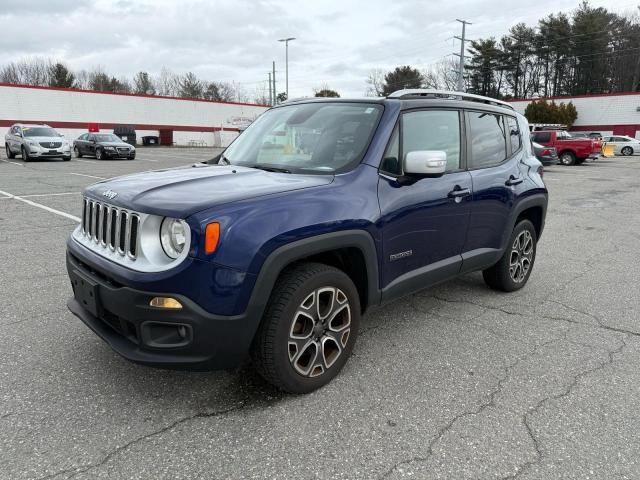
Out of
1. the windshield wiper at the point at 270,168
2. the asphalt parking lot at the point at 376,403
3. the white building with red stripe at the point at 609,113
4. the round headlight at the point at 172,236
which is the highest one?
the white building with red stripe at the point at 609,113

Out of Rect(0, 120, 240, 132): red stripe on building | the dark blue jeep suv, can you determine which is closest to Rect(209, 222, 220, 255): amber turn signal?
the dark blue jeep suv

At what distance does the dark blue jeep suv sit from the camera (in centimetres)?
241

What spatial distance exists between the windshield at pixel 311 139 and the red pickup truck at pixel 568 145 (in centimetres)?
2378

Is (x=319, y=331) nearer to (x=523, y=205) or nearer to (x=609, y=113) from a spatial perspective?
(x=523, y=205)

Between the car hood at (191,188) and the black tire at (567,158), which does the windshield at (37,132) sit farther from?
the black tire at (567,158)

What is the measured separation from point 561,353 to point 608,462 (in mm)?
1217

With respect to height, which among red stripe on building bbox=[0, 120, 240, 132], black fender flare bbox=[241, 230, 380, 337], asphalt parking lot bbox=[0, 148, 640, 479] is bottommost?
asphalt parking lot bbox=[0, 148, 640, 479]

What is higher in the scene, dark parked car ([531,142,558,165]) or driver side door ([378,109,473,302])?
dark parked car ([531,142,558,165])

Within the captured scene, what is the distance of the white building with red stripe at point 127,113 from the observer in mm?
36875

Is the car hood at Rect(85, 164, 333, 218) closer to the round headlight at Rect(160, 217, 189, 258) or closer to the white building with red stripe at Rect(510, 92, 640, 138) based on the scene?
the round headlight at Rect(160, 217, 189, 258)

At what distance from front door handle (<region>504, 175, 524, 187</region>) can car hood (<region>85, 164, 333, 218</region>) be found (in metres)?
2.06

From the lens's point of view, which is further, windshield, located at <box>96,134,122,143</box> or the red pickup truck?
the red pickup truck

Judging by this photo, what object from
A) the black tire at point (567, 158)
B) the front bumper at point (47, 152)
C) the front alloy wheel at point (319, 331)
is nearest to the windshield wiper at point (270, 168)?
the front alloy wheel at point (319, 331)

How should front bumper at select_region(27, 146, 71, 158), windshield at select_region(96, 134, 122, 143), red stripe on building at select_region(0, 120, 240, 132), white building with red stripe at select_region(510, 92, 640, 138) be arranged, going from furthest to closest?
1. white building with red stripe at select_region(510, 92, 640, 138)
2. red stripe on building at select_region(0, 120, 240, 132)
3. windshield at select_region(96, 134, 122, 143)
4. front bumper at select_region(27, 146, 71, 158)
